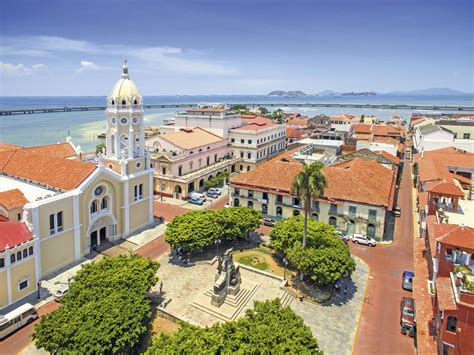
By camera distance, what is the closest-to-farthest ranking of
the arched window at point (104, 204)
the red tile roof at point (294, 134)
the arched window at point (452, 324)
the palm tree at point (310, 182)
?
the arched window at point (452, 324), the palm tree at point (310, 182), the arched window at point (104, 204), the red tile roof at point (294, 134)

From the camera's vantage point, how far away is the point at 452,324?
21.3m

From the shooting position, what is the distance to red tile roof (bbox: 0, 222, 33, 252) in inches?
1209

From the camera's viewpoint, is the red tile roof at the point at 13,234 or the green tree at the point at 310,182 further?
the green tree at the point at 310,182

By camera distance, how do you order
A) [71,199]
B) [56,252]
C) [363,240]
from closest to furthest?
[56,252], [71,199], [363,240]

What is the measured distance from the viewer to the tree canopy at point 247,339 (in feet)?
68.8

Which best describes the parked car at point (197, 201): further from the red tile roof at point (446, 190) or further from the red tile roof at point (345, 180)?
the red tile roof at point (446, 190)

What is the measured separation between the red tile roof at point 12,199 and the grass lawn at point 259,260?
2459cm

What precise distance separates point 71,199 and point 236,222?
751 inches

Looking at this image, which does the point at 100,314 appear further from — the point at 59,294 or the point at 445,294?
the point at 445,294

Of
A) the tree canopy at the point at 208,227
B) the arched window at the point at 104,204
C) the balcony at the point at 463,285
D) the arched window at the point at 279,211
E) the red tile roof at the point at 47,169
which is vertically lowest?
the arched window at the point at 279,211

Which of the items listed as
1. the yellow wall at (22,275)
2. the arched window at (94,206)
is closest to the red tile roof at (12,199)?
the yellow wall at (22,275)

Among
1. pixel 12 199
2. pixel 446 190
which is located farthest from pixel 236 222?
pixel 12 199

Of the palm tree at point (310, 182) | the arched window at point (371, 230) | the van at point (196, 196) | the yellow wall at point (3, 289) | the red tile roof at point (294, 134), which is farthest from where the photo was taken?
the red tile roof at point (294, 134)

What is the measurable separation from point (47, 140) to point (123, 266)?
429 ft
